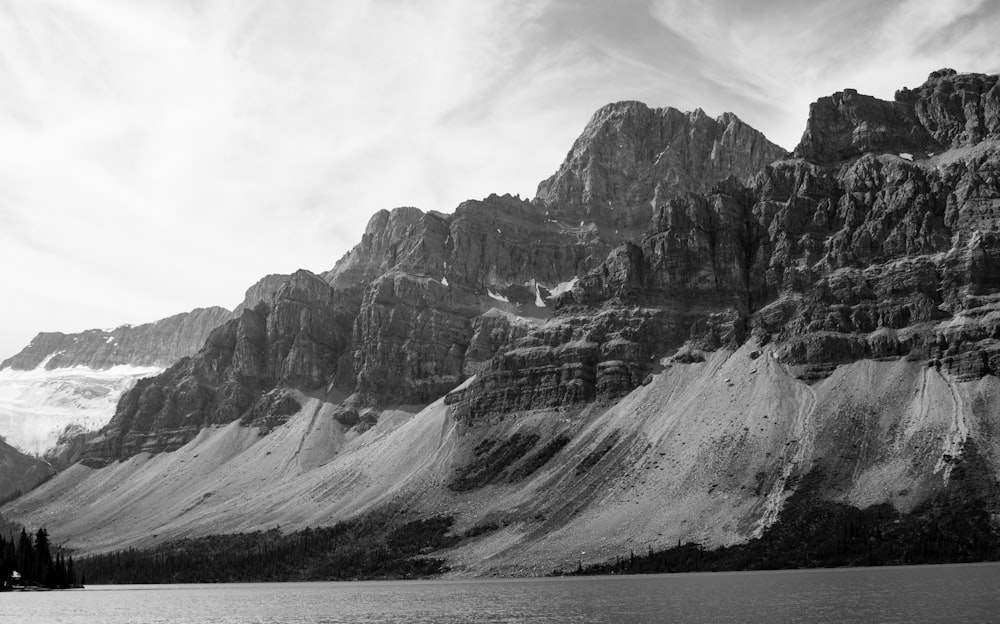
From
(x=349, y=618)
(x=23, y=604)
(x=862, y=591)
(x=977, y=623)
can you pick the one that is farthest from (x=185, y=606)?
(x=977, y=623)

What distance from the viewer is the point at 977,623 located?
319 ft

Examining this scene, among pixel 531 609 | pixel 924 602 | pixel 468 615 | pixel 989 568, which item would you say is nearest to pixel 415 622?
pixel 468 615

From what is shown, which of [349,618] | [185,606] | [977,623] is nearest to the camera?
[977,623]

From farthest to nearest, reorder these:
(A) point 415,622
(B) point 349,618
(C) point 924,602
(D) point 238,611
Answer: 1. (D) point 238,611
2. (B) point 349,618
3. (A) point 415,622
4. (C) point 924,602

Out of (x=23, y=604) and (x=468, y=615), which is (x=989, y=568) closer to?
(x=468, y=615)

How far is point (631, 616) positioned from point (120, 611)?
304 ft

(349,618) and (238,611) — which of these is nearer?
(349,618)

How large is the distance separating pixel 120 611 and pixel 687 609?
9638 cm

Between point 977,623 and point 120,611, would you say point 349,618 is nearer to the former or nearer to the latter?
point 120,611

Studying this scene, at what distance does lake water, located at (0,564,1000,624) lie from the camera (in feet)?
379

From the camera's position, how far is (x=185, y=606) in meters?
180

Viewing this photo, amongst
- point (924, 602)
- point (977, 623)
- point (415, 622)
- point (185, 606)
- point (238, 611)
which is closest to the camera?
point (977, 623)

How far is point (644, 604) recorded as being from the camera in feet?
451

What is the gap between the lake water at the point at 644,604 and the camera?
379 feet
